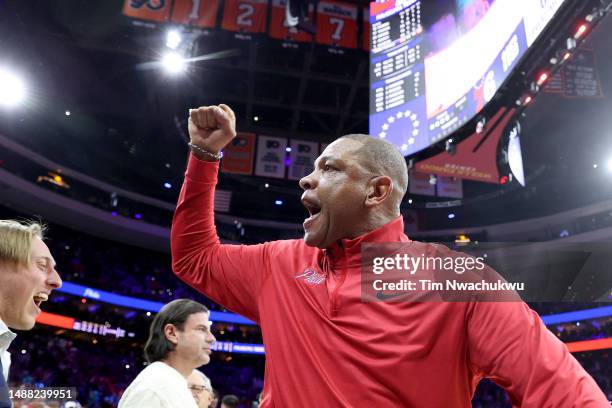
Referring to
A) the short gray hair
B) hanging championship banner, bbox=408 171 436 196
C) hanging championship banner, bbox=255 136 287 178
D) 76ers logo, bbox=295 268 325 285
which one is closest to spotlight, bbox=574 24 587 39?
the short gray hair

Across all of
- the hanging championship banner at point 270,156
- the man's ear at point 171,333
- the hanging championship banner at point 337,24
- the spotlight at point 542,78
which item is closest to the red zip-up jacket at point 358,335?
the man's ear at point 171,333

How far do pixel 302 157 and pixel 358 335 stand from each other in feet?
42.1

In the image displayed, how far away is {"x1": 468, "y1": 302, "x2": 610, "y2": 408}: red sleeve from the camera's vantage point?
3.22ft

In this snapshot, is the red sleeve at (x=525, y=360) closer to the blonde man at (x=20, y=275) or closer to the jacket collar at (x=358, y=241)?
the jacket collar at (x=358, y=241)

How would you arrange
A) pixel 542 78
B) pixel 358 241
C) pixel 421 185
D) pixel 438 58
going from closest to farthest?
pixel 358 241, pixel 542 78, pixel 438 58, pixel 421 185

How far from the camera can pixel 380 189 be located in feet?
5.00

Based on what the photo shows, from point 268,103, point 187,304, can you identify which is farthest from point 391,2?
point 268,103

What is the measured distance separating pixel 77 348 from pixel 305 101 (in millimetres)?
11727

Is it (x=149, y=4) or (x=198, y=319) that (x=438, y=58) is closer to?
(x=198, y=319)

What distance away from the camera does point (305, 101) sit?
15094 millimetres

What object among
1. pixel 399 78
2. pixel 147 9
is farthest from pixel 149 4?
pixel 399 78

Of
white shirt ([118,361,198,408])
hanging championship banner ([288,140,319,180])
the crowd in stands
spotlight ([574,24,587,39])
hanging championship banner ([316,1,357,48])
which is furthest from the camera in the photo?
the crowd in stands

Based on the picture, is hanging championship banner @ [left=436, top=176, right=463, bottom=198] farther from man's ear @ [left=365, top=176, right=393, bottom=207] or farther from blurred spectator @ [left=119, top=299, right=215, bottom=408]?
man's ear @ [left=365, top=176, right=393, bottom=207]

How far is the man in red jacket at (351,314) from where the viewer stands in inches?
42.9
